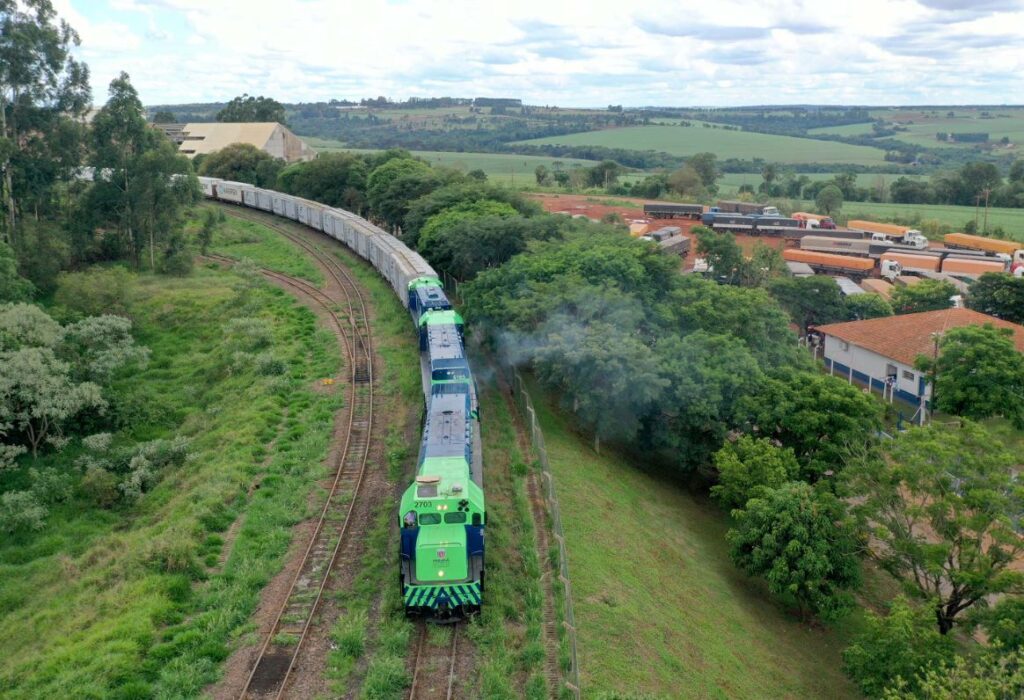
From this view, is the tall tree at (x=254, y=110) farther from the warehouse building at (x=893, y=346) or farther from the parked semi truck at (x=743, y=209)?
the warehouse building at (x=893, y=346)

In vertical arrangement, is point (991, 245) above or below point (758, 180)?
below

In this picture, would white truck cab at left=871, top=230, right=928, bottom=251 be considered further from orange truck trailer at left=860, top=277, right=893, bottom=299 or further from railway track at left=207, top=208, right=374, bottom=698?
railway track at left=207, top=208, right=374, bottom=698

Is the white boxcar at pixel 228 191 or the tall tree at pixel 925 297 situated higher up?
the white boxcar at pixel 228 191

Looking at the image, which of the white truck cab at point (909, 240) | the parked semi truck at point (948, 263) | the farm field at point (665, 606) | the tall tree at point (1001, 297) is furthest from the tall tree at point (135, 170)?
the white truck cab at point (909, 240)

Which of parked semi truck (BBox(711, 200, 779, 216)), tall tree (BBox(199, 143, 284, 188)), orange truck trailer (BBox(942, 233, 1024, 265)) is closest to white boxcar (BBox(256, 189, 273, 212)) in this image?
tall tree (BBox(199, 143, 284, 188))

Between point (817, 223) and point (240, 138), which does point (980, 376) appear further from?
point (240, 138)

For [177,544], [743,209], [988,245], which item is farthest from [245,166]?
[988,245]
